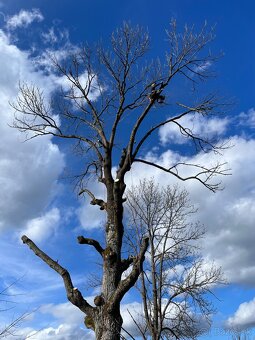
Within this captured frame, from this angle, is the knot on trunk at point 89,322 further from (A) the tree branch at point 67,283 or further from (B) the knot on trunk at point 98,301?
(B) the knot on trunk at point 98,301

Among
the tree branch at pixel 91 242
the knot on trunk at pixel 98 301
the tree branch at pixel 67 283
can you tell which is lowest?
the knot on trunk at pixel 98 301

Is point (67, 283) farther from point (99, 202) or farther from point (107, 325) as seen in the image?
point (99, 202)

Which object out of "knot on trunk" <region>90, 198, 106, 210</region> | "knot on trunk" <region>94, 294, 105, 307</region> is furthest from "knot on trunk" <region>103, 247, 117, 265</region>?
"knot on trunk" <region>90, 198, 106, 210</region>

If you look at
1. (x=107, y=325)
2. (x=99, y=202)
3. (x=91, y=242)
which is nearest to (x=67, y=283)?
(x=91, y=242)

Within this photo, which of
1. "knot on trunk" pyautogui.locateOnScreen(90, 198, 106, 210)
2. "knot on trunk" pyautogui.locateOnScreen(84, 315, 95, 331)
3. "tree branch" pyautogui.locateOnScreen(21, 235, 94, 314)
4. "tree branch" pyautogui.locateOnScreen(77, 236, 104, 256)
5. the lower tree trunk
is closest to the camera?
the lower tree trunk

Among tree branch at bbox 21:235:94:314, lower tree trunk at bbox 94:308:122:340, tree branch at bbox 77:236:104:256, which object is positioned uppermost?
tree branch at bbox 77:236:104:256

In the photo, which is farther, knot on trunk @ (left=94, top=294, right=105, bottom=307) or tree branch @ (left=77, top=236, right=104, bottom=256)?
tree branch @ (left=77, top=236, right=104, bottom=256)

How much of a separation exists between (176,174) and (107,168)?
166 centimetres

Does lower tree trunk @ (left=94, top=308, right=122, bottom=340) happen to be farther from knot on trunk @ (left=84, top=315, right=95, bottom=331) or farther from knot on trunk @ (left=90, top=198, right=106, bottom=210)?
knot on trunk @ (left=90, top=198, right=106, bottom=210)

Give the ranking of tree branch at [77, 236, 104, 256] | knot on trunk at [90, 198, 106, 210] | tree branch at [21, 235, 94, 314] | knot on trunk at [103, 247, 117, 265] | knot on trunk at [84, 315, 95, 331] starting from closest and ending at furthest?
knot on trunk at [84, 315, 95, 331]
tree branch at [21, 235, 94, 314]
knot on trunk at [103, 247, 117, 265]
tree branch at [77, 236, 104, 256]
knot on trunk at [90, 198, 106, 210]

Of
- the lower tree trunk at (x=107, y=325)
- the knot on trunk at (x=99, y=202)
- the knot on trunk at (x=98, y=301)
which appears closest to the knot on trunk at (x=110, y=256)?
the knot on trunk at (x=98, y=301)

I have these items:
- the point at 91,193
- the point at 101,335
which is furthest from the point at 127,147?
the point at 101,335

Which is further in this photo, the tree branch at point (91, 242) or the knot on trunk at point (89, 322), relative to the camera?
the tree branch at point (91, 242)

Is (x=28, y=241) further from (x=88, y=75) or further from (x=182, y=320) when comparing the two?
(x=182, y=320)
